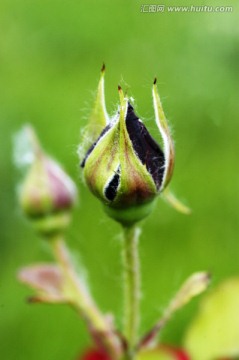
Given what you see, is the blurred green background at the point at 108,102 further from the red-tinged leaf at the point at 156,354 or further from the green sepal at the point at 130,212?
the green sepal at the point at 130,212

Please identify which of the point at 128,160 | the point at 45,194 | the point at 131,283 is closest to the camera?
the point at 128,160

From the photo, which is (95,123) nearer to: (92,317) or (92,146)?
(92,146)

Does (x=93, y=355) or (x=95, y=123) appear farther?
(x=93, y=355)

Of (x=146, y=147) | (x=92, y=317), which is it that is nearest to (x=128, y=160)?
(x=146, y=147)

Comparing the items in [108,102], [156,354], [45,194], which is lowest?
[156,354]

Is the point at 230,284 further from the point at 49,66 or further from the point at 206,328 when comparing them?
the point at 49,66

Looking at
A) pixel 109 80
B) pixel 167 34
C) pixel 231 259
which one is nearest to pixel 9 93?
pixel 109 80
